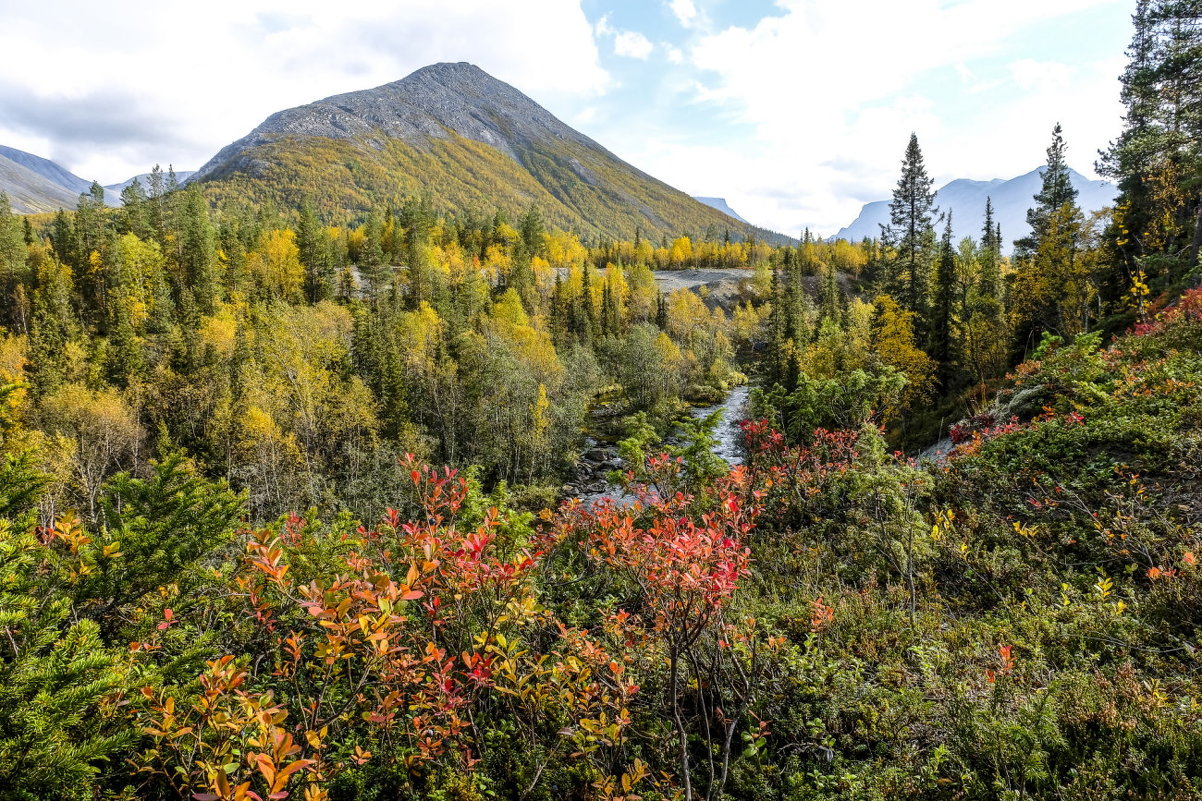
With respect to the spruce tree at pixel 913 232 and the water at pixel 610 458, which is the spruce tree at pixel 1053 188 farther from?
the water at pixel 610 458

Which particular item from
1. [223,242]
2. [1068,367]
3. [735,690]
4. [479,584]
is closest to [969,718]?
[735,690]

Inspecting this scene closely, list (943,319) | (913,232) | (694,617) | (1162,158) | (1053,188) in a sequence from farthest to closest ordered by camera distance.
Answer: (1053,188) < (913,232) < (943,319) < (1162,158) < (694,617)

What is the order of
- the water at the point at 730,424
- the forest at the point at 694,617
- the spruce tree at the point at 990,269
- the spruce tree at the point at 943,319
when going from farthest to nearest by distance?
the spruce tree at the point at 990,269, the water at the point at 730,424, the spruce tree at the point at 943,319, the forest at the point at 694,617

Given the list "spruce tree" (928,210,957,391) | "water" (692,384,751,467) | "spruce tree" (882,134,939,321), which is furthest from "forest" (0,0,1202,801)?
"water" (692,384,751,467)

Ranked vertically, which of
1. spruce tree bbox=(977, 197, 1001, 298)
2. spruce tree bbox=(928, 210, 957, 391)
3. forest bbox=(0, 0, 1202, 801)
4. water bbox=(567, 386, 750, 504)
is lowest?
water bbox=(567, 386, 750, 504)

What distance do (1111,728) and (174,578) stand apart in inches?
318

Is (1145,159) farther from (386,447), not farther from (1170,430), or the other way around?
(386,447)

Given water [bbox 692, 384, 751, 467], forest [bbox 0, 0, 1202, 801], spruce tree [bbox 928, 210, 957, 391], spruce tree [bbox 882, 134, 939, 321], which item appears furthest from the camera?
water [bbox 692, 384, 751, 467]

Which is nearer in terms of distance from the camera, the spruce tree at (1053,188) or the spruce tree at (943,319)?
the spruce tree at (943,319)

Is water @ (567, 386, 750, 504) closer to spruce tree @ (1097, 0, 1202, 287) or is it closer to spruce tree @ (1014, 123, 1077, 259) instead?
spruce tree @ (1097, 0, 1202, 287)

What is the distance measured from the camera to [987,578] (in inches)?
303

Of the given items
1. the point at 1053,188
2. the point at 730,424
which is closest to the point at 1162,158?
the point at 1053,188

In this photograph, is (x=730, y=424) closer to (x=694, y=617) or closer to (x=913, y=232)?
(x=913, y=232)

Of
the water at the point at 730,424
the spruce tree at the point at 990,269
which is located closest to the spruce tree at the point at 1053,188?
the spruce tree at the point at 990,269
